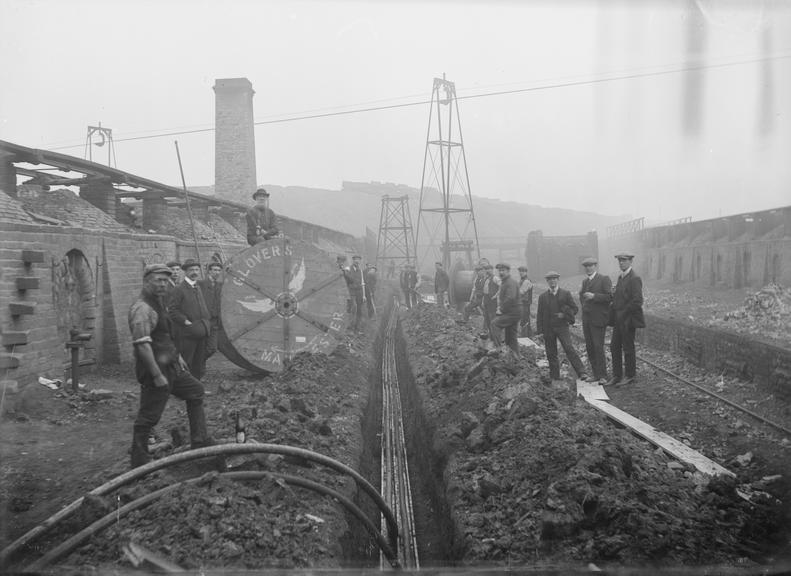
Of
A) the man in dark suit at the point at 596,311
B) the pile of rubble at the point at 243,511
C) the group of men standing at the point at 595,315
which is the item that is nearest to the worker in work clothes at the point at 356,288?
the group of men standing at the point at 595,315

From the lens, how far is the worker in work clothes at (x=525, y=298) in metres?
11.6

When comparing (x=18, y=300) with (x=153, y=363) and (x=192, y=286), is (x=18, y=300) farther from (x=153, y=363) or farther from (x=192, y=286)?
(x=153, y=363)

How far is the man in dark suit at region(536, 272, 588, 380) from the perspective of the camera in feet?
27.6

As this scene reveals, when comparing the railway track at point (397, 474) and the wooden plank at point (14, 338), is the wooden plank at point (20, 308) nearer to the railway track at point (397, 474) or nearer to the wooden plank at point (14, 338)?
the wooden plank at point (14, 338)

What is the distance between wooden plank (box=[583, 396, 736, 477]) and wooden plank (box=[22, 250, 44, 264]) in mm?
6800

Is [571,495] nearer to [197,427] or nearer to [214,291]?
[197,427]

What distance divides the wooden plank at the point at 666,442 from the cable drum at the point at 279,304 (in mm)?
3606

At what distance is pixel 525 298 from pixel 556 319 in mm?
3546

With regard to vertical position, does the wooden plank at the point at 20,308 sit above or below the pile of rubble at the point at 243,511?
above

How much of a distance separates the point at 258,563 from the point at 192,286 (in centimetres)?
331

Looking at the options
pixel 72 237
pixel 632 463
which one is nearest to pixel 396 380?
pixel 72 237

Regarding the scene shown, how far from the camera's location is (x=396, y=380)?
11320mm

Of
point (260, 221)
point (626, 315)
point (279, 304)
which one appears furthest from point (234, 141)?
point (626, 315)

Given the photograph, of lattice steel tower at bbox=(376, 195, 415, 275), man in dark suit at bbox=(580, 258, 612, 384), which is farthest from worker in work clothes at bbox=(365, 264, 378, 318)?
lattice steel tower at bbox=(376, 195, 415, 275)
